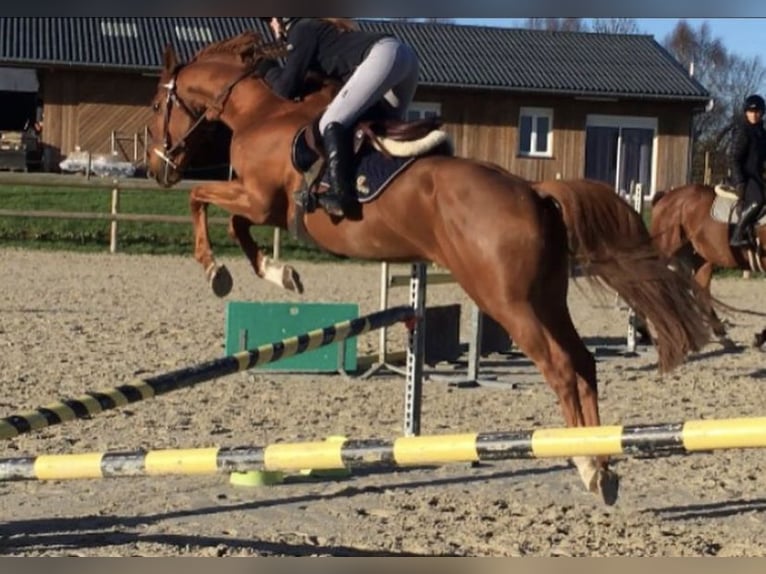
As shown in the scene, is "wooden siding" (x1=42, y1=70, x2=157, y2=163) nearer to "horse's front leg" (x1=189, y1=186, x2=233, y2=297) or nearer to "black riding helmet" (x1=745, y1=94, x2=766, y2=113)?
"black riding helmet" (x1=745, y1=94, x2=766, y2=113)

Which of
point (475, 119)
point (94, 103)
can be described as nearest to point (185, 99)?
point (94, 103)

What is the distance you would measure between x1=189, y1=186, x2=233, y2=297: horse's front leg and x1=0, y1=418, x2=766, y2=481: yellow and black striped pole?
5.41 feet

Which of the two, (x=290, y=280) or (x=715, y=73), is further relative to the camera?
(x=715, y=73)

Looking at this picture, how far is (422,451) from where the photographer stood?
3576mm

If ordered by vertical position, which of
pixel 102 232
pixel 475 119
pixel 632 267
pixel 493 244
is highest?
pixel 493 244

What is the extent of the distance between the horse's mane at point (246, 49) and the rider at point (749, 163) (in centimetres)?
640

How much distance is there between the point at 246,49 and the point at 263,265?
1.19m

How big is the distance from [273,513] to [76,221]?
15700mm

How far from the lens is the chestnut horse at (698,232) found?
12891 mm

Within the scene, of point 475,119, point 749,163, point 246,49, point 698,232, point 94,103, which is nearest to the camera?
point 246,49

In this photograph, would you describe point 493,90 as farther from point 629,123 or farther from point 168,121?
point 168,121

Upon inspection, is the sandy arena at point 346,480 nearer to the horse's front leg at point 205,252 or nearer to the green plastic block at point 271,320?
the green plastic block at point 271,320

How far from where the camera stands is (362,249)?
5520 millimetres

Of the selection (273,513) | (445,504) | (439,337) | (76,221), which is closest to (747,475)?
(445,504)
